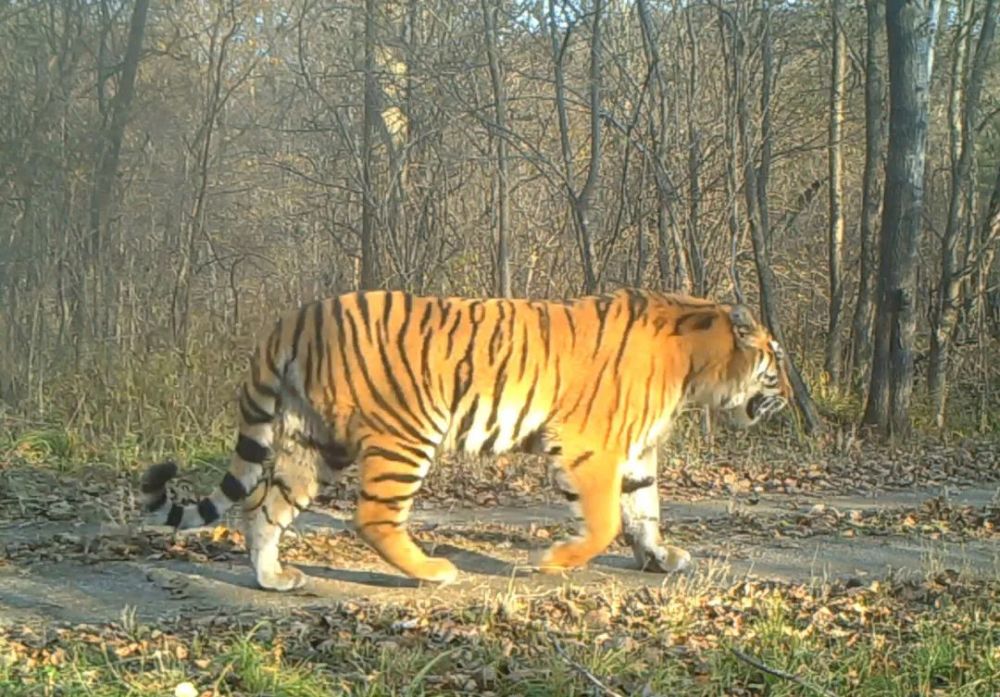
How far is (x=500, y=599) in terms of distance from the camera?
18.2ft

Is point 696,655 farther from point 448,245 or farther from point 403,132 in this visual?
point 403,132

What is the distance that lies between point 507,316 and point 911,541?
3017mm

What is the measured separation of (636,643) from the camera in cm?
506

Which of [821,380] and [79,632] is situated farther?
[821,380]

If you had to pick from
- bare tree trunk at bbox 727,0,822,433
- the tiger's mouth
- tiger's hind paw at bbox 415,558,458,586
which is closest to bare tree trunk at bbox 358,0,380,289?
bare tree trunk at bbox 727,0,822,433

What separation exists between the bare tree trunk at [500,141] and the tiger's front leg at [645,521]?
4.71 m

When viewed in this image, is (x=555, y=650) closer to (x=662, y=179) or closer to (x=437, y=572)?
(x=437, y=572)

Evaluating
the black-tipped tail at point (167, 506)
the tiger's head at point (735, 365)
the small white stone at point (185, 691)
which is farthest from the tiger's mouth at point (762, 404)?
the small white stone at point (185, 691)

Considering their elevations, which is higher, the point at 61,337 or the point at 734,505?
the point at 61,337

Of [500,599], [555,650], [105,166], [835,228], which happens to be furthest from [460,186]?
[555,650]

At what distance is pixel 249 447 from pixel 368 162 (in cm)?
614

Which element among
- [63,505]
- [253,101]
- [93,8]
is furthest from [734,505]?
[253,101]

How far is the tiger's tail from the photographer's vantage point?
19.8 feet

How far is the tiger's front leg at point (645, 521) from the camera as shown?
6.47m
